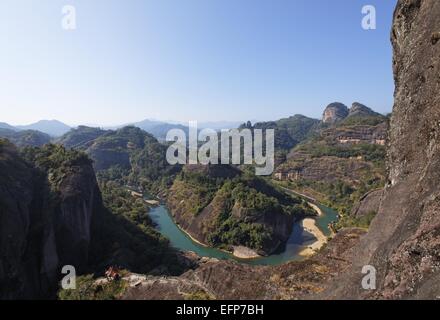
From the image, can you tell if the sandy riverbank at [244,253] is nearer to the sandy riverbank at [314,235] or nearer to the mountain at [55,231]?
the sandy riverbank at [314,235]

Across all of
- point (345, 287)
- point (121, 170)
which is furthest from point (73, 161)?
point (121, 170)

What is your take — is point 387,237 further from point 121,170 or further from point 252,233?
point 121,170

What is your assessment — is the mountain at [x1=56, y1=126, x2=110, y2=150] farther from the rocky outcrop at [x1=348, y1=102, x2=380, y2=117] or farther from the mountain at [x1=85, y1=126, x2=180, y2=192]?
the rocky outcrop at [x1=348, y1=102, x2=380, y2=117]

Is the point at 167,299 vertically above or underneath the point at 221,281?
underneath

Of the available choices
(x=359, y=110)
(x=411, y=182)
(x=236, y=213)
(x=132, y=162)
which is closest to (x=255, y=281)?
(x=411, y=182)

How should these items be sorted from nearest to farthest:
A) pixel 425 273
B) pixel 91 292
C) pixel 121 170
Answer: pixel 425 273
pixel 91 292
pixel 121 170

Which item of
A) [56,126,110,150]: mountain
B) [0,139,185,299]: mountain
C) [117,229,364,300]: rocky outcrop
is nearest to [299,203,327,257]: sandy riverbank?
[0,139,185,299]: mountain

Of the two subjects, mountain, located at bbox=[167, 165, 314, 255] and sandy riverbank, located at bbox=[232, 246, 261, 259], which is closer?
sandy riverbank, located at bbox=[232, 246, 261, 259]
